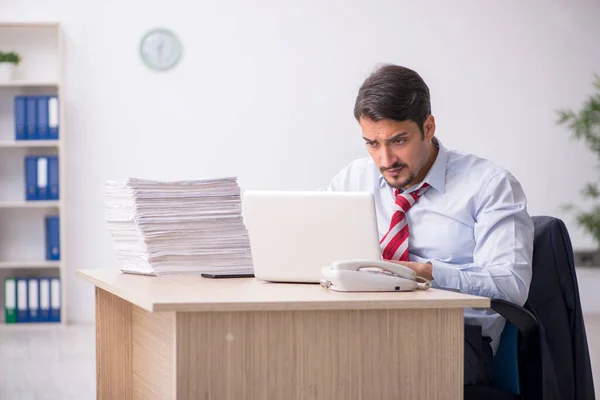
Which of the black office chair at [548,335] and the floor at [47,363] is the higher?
the black office chair at [548,335]

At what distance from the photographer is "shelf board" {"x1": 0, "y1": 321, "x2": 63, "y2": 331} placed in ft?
19.5

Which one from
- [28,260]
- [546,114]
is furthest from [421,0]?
[28,260]

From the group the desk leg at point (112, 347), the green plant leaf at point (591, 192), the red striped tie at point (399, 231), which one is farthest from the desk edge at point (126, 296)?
the green plant leaf at point (591, 192)

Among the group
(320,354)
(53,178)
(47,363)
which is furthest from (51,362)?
(320,354)

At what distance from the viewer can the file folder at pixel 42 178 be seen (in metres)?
6.06

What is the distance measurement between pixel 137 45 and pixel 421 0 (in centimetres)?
208

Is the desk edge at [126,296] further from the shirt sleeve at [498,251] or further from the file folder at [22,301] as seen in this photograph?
the file folder at [22,301]

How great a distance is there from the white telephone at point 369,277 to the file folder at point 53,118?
459 centimetres

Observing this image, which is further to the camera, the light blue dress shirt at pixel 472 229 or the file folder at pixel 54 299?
the file folder at pixel 54 299

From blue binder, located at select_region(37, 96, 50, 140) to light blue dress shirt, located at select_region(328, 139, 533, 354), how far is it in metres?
3.98

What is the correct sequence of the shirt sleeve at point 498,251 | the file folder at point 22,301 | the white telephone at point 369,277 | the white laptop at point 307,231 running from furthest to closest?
1. the file folder at point 22,301
2. the shirt sleeve at point 498,251
3. the white laptop at point 307,231
4. the white telephone at point 369,277

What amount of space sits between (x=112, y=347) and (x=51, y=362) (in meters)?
2.46

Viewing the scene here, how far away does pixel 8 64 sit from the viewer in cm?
605

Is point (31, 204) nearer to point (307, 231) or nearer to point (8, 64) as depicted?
point (8, 64)
